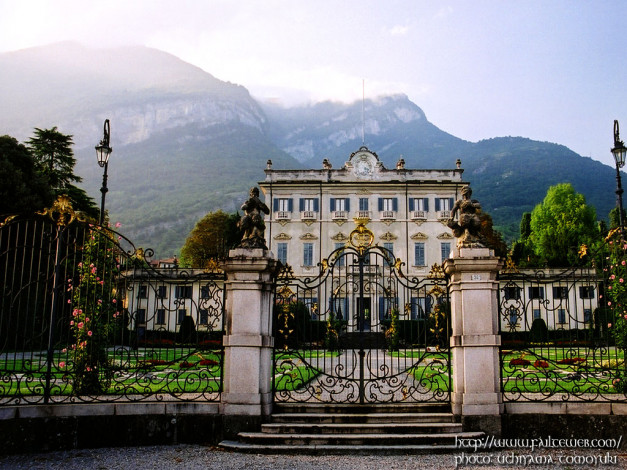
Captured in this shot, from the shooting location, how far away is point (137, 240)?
93375mm

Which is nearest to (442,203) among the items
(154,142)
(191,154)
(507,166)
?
(507,166)

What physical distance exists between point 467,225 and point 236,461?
5.00m

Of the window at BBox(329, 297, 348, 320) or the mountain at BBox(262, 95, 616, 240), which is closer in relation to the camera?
the window at BBox(329, 297, 348, 320)

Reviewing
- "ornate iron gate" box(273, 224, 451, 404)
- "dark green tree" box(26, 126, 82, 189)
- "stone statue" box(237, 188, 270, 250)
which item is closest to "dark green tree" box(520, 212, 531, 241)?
"dark green tree" box(26, 126, 82, 189)

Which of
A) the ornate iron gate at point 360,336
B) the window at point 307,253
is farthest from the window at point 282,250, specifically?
the ornate iron gate at point 360,336

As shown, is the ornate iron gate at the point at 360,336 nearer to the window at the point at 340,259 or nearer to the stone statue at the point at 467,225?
the window at the point at 340,259

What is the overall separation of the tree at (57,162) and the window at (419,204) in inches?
1058

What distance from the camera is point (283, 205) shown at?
4856cm

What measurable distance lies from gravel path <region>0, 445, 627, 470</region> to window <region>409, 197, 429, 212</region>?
41.5m

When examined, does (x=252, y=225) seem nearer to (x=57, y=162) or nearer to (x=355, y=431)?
(x=355, y=431)

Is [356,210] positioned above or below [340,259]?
above

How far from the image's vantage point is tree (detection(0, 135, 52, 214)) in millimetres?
24734

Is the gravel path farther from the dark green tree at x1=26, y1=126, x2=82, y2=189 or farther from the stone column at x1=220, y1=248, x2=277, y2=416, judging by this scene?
the dark green tree at x1=26, y1=126, x2=82, y2=189

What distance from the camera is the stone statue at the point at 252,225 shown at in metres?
8.50
